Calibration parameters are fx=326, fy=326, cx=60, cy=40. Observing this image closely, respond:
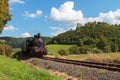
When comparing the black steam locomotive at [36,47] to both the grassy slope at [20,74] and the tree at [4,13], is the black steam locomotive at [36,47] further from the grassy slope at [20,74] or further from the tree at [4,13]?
the grassy slope at [20,74]

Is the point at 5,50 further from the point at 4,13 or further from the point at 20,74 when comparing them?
the point at 20,74

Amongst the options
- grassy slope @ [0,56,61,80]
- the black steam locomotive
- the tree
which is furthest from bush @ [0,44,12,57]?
grassy slope @ [0,56,61,80]

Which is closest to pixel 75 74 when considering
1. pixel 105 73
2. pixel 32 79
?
pixel 105 73

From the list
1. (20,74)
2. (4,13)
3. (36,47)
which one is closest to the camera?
(20,74)

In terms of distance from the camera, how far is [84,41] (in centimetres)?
9881

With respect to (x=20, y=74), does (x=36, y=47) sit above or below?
above

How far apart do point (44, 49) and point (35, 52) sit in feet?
5.34

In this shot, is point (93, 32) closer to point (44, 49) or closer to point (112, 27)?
point (112, 27)

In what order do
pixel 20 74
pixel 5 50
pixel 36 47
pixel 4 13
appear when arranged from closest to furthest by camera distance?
pixel 20 74 → pixel 4 13 → pixel 36 47 → pixel 5 50

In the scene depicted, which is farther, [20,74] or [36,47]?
[36,47]

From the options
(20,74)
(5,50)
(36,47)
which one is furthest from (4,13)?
(20,74)

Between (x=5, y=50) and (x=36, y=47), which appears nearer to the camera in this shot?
(x=36, y=47)

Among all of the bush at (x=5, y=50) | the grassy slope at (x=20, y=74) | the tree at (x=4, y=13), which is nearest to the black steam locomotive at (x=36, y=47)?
the tree at (x=4, y=13)

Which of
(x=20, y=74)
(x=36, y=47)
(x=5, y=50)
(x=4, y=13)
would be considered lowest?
(x=20, y=74)
